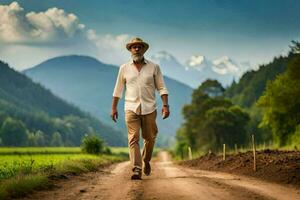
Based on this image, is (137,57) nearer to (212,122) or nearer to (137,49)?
(137,49)

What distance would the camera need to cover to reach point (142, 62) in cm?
1394

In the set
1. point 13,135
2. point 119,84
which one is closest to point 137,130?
point 119,84

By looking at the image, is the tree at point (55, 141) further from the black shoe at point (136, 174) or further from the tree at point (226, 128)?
the black shoe at point (136, 174)

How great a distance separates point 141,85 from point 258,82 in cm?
13632

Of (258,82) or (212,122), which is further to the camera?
(258,82)

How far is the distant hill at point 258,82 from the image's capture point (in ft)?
474

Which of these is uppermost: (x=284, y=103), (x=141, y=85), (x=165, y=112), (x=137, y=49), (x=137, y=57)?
(x=284, y=103)

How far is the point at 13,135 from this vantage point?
167m

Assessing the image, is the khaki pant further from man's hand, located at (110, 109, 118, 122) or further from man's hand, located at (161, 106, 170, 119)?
man's hand, located at (110, 109, 118, 122)

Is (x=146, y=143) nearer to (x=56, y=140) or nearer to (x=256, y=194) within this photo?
(x=256, y=194)

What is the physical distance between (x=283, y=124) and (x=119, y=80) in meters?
55.1

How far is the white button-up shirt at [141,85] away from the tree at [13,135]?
489ft

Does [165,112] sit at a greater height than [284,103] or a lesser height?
lesser

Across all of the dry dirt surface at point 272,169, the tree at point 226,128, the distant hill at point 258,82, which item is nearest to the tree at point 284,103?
the tree at point 226,128
